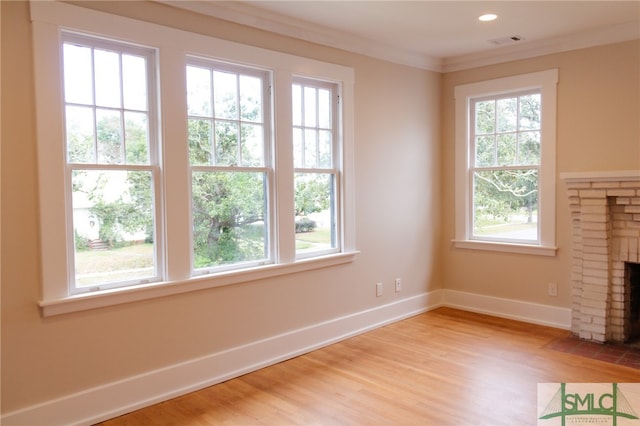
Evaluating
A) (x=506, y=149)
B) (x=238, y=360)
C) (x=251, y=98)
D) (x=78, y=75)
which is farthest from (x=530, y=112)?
(x=78, y=75)

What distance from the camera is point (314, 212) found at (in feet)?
13.1

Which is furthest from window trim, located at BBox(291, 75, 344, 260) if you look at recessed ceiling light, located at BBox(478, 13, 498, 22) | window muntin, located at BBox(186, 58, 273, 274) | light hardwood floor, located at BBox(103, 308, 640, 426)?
recessed ceiling light, located at BBox(478, 13, 498, 22)

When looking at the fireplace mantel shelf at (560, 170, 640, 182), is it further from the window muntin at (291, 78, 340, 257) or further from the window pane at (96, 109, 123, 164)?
the window pane at (96, 109, 123, 164)

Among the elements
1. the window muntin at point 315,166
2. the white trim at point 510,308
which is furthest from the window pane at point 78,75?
the white trim at point 510,308

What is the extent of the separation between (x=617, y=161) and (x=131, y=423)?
413 cm

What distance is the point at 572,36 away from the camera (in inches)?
163

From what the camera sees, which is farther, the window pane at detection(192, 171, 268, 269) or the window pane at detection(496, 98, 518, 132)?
the window pane at detection(496, 98, 518, 132)

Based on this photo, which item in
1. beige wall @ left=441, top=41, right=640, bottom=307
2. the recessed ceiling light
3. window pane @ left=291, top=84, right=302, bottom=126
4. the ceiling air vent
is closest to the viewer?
the recessed ceiling light

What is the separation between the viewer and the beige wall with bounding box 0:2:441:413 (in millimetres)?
2473

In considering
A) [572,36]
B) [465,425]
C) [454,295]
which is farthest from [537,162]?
[465,425]

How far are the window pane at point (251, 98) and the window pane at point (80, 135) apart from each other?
3.46 ft

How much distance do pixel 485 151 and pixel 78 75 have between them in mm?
3748

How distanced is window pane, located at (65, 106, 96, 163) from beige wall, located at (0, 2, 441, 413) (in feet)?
0.65

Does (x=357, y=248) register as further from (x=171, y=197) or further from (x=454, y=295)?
(x=171, y=197)
